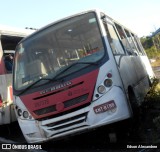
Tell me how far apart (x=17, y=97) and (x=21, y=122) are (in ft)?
1.74

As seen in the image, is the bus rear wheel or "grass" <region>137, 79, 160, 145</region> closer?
"grass" <region>137, 79, 160, 145</region>

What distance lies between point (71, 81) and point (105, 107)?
81 centimetres

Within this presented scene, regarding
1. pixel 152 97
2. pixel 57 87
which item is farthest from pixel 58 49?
pixel 152 97

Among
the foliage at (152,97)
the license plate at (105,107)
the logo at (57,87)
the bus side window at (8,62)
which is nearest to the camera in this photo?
the license plate at (105,107)

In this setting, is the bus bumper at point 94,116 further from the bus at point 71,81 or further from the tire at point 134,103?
the tire at point 134,103

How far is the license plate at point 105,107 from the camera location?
6.53 metres

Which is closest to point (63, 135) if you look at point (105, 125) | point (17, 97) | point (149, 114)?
point (105, 125)

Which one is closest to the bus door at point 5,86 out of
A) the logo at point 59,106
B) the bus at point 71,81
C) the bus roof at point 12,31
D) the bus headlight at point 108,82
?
the bus roof at point 12,31

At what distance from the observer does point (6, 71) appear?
30.3 ft

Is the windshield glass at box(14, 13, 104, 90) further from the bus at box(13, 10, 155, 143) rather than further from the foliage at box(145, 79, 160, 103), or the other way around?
the foliage at box(145, 79, 160, 103)

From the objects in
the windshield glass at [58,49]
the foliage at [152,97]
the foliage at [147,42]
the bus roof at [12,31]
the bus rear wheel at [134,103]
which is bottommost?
the foliage at [152,97]

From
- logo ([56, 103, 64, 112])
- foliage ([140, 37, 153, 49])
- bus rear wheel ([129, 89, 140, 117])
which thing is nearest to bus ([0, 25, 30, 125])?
logo ([56, 103, 64, 112])

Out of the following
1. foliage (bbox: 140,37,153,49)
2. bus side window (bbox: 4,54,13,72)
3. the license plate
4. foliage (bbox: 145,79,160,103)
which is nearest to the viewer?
the license plate

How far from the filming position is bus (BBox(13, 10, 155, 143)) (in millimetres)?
6598
